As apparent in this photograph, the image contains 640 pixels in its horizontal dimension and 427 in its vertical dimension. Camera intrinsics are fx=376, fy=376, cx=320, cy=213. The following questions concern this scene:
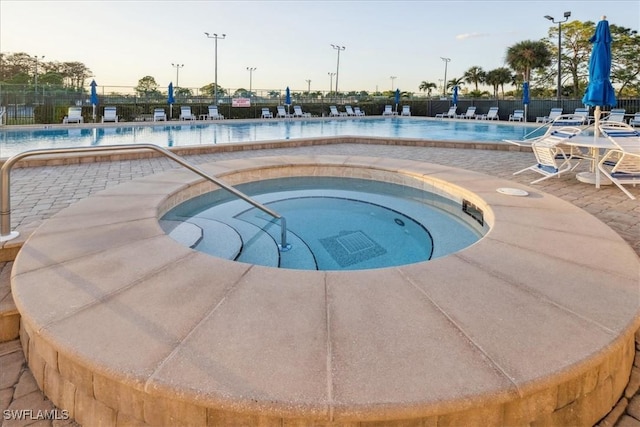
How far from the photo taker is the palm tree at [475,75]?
147 feet

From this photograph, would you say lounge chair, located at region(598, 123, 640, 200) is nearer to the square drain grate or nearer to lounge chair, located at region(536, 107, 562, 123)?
the square drain grate

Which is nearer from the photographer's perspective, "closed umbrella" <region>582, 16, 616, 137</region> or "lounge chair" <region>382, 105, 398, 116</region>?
"closed umbrella" <region>582, 16, 616, 137</region>

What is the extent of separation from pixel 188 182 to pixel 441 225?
3161 mm

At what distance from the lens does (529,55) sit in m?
32.3

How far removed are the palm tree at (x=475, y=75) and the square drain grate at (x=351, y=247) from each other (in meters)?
47.2

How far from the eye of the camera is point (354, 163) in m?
6.25

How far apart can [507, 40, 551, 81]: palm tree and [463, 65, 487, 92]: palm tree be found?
11413 millimetres

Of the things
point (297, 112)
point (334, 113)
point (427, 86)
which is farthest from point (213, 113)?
point (427, 86)

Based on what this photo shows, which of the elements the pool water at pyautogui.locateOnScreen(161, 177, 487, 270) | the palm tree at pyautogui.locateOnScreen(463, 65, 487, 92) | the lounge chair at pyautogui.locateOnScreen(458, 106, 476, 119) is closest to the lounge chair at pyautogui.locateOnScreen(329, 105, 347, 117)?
the lounge chair at pyautogui.locateOnScreen(458, 106, 476, 119)

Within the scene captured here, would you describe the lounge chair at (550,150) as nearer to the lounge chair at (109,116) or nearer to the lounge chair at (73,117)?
the lounge chair at (73,117)

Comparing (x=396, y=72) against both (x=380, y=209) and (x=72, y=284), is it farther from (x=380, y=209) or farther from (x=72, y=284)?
(x=72, y=284)

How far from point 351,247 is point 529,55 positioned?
36.1 metres

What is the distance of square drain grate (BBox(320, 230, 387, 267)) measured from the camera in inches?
145

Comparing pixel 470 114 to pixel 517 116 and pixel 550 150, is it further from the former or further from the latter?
pixel 550 150
